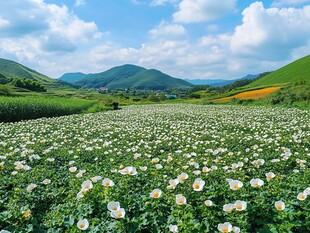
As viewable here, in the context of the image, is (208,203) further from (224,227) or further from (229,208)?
(224,227)

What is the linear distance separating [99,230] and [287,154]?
4.48 metres

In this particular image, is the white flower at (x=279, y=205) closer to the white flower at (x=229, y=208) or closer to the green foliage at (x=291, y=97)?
the white flower at (x=229, y=208)

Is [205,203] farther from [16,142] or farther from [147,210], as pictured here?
[16,142]

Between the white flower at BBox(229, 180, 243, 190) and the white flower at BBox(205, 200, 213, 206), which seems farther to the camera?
the white flower at BBox(229, 180, 243, 190)

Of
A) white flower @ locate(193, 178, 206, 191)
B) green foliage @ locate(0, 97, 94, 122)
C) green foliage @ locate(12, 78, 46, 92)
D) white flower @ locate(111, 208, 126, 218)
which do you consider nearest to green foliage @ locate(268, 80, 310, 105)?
green foliage @ locate(0, 97, 94, 122)

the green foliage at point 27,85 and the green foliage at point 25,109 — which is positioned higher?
the green foliage at point 27,85

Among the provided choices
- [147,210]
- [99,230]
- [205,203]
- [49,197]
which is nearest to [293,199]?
Result: [205,203]

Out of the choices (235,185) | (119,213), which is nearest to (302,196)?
(235,185)

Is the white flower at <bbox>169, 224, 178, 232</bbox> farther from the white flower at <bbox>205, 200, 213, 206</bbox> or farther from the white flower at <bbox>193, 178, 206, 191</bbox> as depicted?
the white flower at <bbox>193, 178, 206, 191</bbox>

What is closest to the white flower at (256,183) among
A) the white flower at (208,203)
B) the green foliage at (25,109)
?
the white flower at (208,203)

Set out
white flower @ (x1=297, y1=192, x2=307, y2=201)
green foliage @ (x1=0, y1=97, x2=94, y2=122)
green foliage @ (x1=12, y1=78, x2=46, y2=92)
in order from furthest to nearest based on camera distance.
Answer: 1. green foliage @ (x1=12, y1=78, x2=46, y2=92)
2. green foliage @ (x1=0, y1=97, x2=94, y2=122)
3. white flower @ (x1=297, y1=192, x2=307, y2=201)

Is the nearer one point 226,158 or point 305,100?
point 226,158

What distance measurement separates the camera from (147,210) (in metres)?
3.56

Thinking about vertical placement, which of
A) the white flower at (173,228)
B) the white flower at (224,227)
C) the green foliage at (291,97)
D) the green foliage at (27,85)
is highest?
the green foliage at (27,85)
